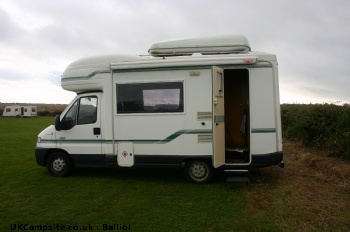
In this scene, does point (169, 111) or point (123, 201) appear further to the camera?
point (169, 111)

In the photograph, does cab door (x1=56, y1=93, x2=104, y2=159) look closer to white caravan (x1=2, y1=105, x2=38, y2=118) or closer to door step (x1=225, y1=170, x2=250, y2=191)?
door step (x1=225, y1=170, x2=250, y2=191)

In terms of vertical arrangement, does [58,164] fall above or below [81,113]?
below

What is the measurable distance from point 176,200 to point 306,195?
8.23 ft

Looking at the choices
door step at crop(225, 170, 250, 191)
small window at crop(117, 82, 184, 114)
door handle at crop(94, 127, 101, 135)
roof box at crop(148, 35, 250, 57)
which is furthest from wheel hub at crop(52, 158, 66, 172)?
door step at crop(225, 170, 250, 191)

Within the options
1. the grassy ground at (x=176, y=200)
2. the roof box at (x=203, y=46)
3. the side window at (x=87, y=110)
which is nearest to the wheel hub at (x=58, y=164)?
the grassy ground at (x=176, y=200)

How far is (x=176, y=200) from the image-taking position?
20.1ft

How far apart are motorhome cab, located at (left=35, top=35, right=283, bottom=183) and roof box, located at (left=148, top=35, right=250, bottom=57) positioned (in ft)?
0.07

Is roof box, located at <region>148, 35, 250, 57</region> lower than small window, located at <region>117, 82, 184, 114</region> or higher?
higher

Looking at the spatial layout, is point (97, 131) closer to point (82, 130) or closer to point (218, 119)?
point (82, 130)

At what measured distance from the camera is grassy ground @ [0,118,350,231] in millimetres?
5020

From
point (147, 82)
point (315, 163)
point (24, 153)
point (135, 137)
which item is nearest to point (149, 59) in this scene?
point (147, 82)

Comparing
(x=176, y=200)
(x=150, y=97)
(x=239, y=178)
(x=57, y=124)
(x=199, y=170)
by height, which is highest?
(x=150, y=97)

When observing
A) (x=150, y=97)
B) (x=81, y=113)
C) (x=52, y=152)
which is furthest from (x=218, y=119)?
(x=52, y=152)

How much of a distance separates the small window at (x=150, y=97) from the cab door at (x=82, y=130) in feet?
2.25
